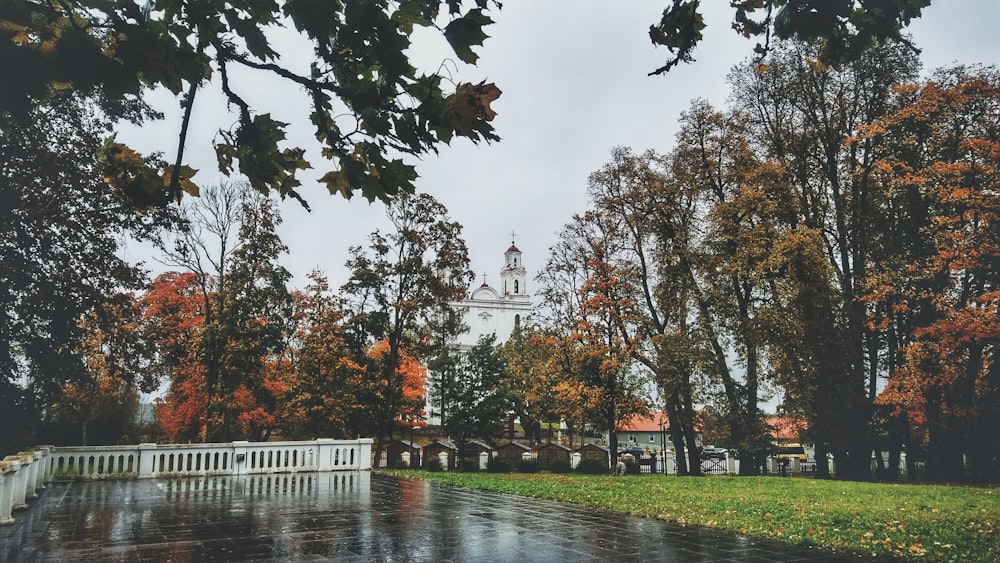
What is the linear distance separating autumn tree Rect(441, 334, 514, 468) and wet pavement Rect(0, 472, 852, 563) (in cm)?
1468

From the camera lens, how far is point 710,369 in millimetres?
23984

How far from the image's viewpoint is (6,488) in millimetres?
7785

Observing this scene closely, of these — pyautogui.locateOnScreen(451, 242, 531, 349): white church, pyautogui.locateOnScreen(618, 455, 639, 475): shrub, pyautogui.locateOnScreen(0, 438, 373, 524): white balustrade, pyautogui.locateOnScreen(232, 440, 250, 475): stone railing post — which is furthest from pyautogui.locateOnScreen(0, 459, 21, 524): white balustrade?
pyautogui.locateOnScreen(451, 242, 531, 349): white church

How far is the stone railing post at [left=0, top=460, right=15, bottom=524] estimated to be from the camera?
7.53m

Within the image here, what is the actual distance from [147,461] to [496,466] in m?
12.2

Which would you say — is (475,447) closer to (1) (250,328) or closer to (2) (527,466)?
(2) (527,466)

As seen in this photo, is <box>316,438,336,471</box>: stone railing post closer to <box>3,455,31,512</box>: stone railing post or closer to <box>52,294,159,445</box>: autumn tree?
<box>52,294,159,445</box>: autumn tree

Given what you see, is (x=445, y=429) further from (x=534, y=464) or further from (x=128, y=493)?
(x=128, y=493)

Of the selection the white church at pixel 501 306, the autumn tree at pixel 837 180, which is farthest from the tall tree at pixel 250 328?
the white church at pixel 501 306

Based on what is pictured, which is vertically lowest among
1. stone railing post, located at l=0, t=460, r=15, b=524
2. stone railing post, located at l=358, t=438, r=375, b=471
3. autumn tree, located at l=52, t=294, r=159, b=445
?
stone railing post, located at l=358, t=438, r=375, b=471

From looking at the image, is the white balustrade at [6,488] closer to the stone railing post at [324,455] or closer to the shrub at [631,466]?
the stone railing post at [324,455]

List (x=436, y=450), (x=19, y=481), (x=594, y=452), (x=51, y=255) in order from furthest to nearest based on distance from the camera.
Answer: (x=594, y=452), (x=436, y=450), (x=51, y=255), (x=19, y=481)

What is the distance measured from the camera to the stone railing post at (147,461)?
15.6 metres

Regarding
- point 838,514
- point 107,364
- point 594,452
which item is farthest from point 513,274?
point 838,514
